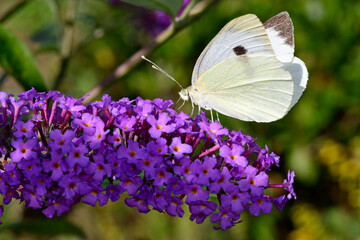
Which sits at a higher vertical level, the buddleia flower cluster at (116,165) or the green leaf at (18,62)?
the green leaf at (18,62)

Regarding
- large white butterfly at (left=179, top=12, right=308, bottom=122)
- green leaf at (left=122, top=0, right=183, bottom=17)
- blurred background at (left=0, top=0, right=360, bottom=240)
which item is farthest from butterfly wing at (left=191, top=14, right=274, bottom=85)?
blurred background at (left=0, top=0, right=360, bottom=240)

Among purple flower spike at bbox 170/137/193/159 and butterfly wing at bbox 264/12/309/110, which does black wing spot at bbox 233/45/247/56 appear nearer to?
butterfly wing at bbox 264/12/309/110

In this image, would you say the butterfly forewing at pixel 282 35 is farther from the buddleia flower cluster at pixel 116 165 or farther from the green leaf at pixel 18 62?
the green leaf at pixel 18 62

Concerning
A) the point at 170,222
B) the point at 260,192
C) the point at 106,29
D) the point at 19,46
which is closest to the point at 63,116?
the point at 19,46

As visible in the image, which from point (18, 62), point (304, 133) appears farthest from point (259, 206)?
point (304, 133)

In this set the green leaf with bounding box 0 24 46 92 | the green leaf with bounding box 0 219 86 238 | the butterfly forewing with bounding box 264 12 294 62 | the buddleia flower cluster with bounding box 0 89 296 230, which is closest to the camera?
the buddleia flower cluster with bounding box 0 89 296 230

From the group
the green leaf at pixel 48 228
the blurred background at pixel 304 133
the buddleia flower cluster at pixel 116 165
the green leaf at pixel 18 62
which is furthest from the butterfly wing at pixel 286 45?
the blurred background at pixel 304 133

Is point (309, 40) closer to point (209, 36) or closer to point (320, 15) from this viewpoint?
point (320, 15)

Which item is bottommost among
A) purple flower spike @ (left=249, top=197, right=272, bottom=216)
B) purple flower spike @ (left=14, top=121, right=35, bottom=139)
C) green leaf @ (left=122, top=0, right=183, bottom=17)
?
purple flower spike @ (left=249, top=197, right=272, bottom=216)
